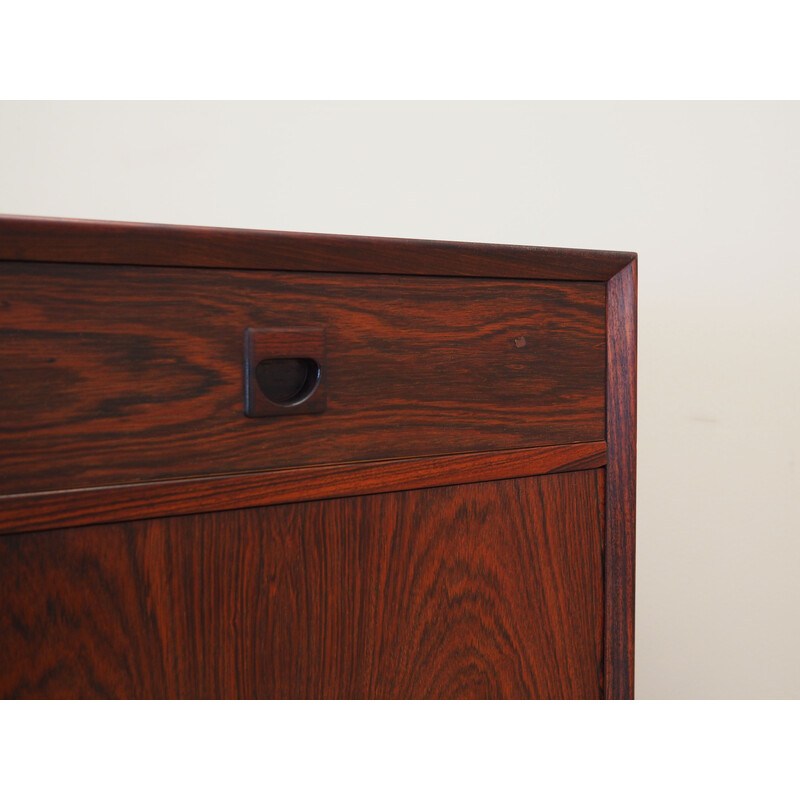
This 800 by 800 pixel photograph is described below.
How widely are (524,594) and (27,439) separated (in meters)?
0.39

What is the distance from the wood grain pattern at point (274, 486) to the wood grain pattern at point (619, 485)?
24 millimetres

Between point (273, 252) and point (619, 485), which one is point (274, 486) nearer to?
point (273, 252)

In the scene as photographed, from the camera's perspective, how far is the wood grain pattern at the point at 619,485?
721mm

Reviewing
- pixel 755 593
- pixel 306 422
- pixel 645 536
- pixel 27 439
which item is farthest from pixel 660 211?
pixel 27 439

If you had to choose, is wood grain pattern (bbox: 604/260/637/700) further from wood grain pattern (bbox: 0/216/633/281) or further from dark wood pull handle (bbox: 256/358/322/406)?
dark wood pull handle (bbox: 256/358/322/406)

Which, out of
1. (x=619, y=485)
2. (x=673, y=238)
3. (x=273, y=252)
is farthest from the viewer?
(x=673, y=238)

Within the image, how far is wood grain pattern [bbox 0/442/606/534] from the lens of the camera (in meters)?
0.50

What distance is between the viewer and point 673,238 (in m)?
1.20

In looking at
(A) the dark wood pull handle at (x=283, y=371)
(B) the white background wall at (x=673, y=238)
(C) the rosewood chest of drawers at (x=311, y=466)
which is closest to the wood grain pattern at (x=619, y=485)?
(C) the rosewood chest of drawers at (x=311, y=466)

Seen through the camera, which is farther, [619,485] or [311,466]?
[619,485]

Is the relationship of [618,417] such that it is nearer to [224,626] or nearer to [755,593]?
[224,626]

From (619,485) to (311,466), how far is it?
29 cm

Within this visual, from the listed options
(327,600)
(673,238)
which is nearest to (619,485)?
(327,600)

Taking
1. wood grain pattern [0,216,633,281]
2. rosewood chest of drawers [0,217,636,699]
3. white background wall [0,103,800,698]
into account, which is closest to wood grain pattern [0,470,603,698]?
rosewood chest of drawers [0,217,636,699]
